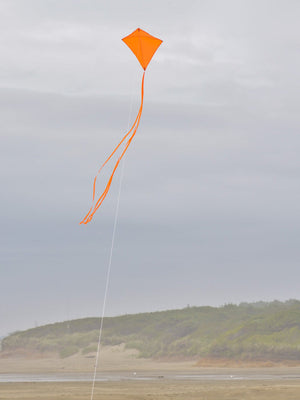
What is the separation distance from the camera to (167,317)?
99.2m

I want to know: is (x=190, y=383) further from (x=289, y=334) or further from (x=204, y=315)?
(x=204, y=315)

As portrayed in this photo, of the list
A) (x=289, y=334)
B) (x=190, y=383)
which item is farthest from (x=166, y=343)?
(x=190, y=383)

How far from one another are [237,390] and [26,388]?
1042 centimetres

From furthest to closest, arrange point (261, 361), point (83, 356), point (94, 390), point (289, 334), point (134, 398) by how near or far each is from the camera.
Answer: point (83, 356) < point (289, 334) < point (261, 361) < point (94, 390) < point (134, 398)

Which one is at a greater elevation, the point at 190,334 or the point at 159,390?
the point at 190,334

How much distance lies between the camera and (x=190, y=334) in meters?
88.4

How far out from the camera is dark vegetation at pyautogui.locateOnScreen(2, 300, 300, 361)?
70062mm

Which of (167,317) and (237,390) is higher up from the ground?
(167,317)

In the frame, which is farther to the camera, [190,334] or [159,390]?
[190,334]

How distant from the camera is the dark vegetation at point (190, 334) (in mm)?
70062

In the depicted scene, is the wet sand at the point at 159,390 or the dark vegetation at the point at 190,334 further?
the dark vegetation at the point at 190,334

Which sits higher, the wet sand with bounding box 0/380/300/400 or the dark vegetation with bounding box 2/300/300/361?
the dark vegetation with bounding box 2/300/300/361

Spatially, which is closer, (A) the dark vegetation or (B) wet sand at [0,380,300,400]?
(B) wet sand at [0,380,300,400]

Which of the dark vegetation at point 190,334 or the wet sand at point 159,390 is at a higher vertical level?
the dark vegetation at point 190,334
